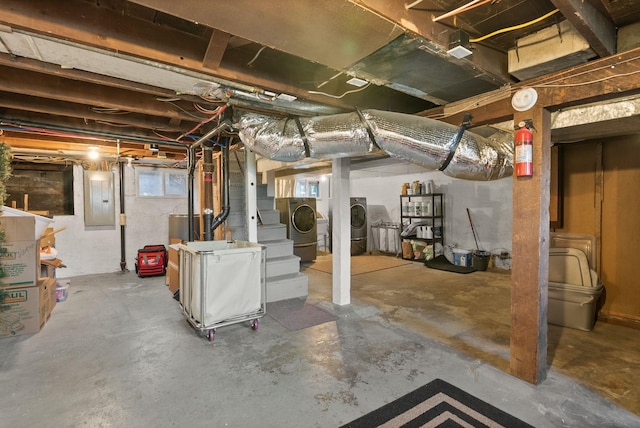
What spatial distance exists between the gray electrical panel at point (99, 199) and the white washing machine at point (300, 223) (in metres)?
3.04

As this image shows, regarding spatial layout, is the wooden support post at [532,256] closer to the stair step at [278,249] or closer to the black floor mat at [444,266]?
the stair step at [278,249]

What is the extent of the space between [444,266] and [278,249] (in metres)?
3.39

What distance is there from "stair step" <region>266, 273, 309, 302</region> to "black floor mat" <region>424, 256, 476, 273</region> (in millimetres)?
2956

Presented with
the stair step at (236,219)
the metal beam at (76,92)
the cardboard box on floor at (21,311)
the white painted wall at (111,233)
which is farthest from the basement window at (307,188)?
the cardboard box on floor at (21,311)

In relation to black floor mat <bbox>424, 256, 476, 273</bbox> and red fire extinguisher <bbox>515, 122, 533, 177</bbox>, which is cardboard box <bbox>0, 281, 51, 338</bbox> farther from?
black floor mat <bbox>424, 256, 476, 273</bbox>

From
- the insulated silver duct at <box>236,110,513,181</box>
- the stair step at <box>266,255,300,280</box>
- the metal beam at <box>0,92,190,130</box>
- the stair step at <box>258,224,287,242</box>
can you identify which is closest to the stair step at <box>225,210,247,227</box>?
the stair step at <box>258,224,287,242</box>

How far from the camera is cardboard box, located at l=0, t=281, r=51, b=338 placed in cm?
Result: 274

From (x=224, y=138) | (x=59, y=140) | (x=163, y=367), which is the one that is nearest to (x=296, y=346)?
(x=163, y=367)

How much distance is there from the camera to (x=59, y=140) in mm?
3996

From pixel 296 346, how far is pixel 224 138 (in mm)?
2443

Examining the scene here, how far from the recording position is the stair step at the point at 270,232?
423cm

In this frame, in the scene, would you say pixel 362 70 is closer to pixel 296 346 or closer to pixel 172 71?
pixel 172 71

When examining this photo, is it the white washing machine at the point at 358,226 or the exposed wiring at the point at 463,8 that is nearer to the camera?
the exposed wiring at the point at 463,8

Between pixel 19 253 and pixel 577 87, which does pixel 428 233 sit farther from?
pixel 19 253
